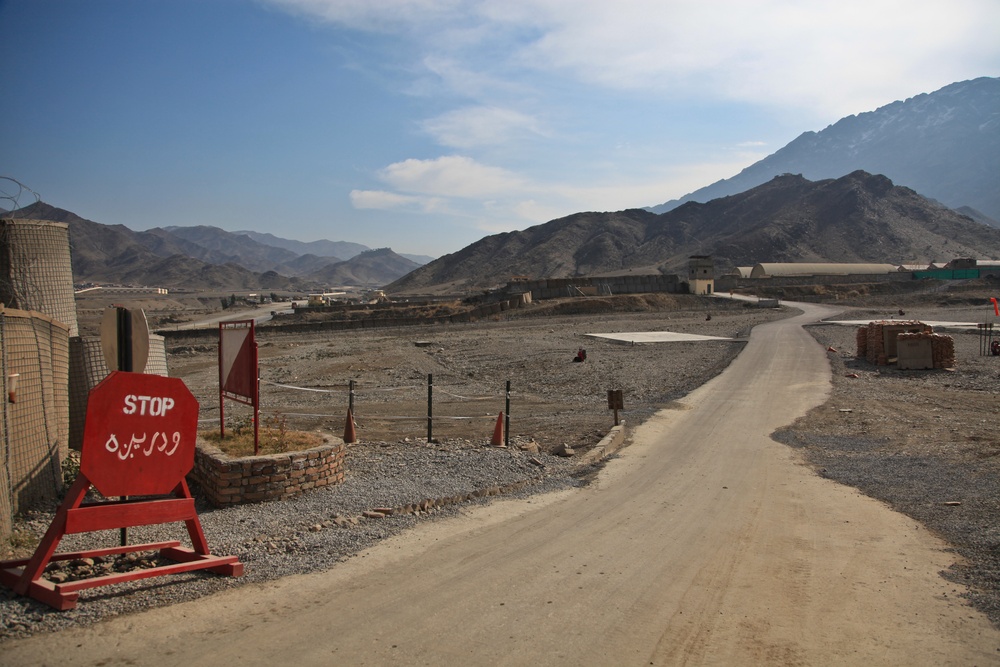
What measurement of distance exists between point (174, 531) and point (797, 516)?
6.95m

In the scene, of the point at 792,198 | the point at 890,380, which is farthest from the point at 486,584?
the point at 792,198

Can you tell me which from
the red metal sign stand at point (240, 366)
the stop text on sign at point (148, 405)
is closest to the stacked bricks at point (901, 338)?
the red metal sign stand at point (240, 366)

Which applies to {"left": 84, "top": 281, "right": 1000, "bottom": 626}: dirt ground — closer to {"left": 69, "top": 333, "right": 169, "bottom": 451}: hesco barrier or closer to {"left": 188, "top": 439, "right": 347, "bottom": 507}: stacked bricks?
{"left": 188, "top": 439, "right": 347, "bottom": 507}: stacked bricks

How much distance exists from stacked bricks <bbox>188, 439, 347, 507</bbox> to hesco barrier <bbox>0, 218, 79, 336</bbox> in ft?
9.90

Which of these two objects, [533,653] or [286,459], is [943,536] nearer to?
[533,653]

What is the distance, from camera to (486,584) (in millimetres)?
6223

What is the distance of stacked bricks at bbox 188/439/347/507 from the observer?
8.27 m

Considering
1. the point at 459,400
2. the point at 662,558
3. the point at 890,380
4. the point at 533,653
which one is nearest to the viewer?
the point at 533,653

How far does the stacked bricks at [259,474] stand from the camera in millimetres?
8273

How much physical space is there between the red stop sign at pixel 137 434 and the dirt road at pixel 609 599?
3.40ft

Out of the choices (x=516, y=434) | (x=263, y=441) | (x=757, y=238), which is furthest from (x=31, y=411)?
(x=757, y=238)

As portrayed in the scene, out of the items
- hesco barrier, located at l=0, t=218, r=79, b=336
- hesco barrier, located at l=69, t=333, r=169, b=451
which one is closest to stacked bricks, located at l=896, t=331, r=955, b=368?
hesco barrier, located at l=69, t=333, r=169, b=451

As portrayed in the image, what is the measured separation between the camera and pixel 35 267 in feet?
31.4

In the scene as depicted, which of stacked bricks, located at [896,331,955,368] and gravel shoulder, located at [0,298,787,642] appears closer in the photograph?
gravel shoulder, located at [0,298,787,642]
